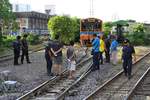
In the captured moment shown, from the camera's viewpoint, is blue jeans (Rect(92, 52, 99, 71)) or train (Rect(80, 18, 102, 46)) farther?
train (Rect(80, 18, 102, 46))

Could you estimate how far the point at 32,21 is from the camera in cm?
8206

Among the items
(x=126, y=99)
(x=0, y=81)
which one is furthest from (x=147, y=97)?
(x=0, y=81)

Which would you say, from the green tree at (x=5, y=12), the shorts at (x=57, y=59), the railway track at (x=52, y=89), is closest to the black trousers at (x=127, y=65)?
the railway track at (x=52, y=89)

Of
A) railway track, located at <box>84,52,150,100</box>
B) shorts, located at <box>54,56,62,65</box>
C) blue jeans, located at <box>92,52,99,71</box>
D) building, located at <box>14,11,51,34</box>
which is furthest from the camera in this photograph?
building, located at <box>14,11,51,34</box>

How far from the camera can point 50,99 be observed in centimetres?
1430

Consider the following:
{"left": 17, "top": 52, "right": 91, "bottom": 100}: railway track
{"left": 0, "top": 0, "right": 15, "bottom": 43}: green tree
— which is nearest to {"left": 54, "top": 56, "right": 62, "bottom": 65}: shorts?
{"left": 17, "top": 52, "right": 91, "bottom": 100}: railway track

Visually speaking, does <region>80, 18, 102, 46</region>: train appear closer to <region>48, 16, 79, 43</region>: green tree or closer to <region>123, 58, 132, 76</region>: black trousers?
<region>48, 16, 79, 43</region>: green tree

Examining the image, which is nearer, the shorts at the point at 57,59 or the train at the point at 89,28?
the shorts at the point at 57,59

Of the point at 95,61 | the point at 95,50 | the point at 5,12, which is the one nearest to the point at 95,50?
the point at 95,50

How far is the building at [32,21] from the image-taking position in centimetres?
7719

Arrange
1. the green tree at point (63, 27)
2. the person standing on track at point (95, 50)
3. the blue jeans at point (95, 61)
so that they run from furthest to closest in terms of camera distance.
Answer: the green tree at point (63, 27), the blue jeans at point (95, 61), the person standing on track at point (95, 50)

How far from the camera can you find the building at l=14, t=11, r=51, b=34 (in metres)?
77.2

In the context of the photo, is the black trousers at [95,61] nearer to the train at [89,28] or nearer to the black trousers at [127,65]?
the black trousers at [127,65]

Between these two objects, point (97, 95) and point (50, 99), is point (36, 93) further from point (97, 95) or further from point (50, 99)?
point (97, 95)
